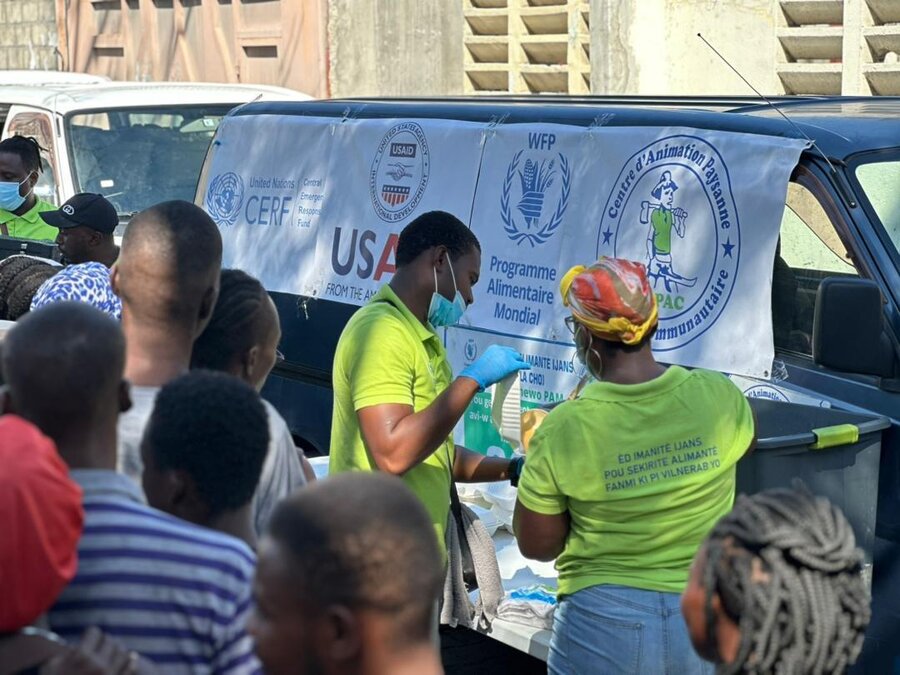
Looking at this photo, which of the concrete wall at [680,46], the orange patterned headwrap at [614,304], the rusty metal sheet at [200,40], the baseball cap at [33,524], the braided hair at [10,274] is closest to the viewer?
the baseball cap at [33,524]

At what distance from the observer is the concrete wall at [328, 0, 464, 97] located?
14.7 m

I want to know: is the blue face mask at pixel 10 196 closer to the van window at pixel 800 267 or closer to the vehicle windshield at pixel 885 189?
the van window at pixel 800 267

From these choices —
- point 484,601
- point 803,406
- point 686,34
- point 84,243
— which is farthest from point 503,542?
point 686,34

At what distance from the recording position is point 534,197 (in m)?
5.55

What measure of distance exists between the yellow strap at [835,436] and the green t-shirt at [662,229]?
1.08 meters

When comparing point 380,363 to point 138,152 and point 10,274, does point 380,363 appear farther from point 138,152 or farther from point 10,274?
point 138,152

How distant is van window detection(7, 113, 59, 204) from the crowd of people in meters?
5.83

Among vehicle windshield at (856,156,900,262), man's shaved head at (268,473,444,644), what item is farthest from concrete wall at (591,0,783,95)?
man's shaved head at (268,473,444,644)

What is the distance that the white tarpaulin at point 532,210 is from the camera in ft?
15.8

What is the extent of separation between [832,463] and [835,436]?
96 mm

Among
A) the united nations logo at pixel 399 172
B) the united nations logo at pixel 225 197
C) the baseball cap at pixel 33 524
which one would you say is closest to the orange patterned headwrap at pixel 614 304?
the baseball cap at pixel 33 524

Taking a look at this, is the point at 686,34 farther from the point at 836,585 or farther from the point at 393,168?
the point at 836,585

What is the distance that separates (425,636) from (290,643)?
0.68 feet

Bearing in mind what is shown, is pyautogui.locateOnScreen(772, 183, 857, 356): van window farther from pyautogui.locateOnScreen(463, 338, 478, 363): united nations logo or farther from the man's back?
the man's back
